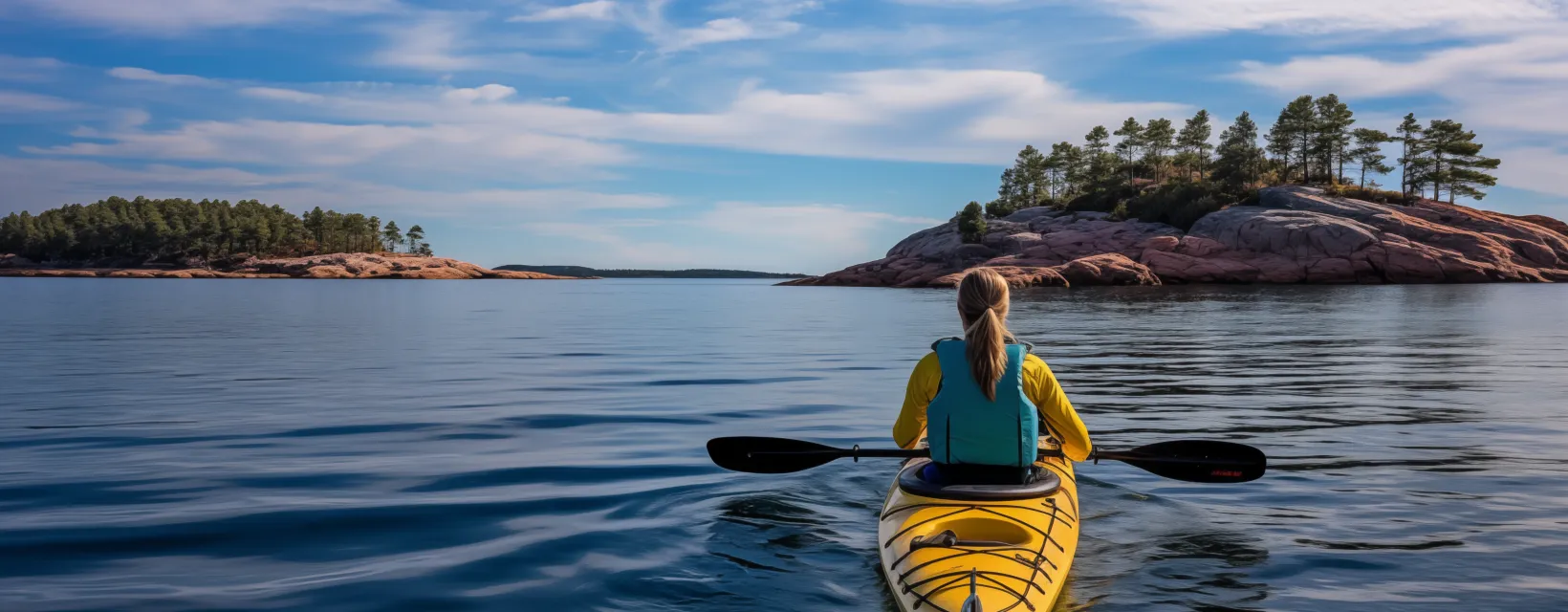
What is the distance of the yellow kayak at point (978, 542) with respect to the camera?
16.5 ft

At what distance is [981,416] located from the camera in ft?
19.8

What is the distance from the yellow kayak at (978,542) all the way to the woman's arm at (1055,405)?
0.86 feet

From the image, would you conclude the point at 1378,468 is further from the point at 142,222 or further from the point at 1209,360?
the point at 142,222

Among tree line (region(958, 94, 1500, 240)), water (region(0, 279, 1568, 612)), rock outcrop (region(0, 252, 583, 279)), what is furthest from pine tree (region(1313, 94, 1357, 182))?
rock outcrop (region(0, 252, 583, 279))

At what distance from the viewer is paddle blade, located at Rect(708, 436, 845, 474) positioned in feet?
26.5

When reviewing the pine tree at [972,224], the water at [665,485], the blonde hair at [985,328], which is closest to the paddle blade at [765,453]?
the water at [665,485]

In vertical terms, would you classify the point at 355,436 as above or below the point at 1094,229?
below

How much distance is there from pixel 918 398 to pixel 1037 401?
0.79 metres

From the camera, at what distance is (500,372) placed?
19125 mm

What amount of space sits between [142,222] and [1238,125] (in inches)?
6730

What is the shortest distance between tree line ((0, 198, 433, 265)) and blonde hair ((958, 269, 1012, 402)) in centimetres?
18051

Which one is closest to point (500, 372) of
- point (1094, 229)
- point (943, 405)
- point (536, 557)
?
point (536, 557)

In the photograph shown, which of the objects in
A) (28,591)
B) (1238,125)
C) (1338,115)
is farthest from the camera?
(1238,125)

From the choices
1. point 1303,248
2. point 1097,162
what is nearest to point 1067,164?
point 1097,162
